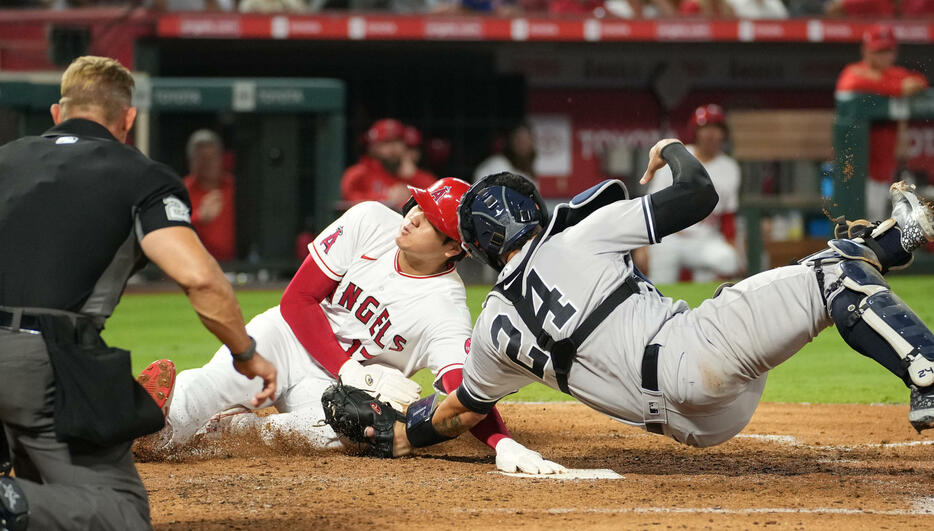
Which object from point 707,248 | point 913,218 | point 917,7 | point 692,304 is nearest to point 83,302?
point 913,218

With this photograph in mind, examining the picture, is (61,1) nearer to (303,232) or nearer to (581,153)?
(303,232)

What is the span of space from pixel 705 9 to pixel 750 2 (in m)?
0.56

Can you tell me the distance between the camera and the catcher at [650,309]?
3432 millimetres

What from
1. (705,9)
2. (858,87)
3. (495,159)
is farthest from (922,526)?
(705,9)

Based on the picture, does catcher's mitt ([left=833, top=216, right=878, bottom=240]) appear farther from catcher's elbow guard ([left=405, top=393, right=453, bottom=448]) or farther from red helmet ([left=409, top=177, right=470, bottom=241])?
catcher's elbow guard ([left=405, top=393, right=453, bottom=448])

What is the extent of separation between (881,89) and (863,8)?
2.91 metres

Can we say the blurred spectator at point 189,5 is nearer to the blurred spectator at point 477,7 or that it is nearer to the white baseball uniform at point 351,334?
the blurred spectator at point 477,7

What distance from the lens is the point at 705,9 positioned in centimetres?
1246

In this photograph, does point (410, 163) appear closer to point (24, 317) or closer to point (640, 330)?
point (640, 330)

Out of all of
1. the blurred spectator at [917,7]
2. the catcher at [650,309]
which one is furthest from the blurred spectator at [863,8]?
the catcher at [650,309]

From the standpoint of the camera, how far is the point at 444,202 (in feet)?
14.1

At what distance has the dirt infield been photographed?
3.37 metres

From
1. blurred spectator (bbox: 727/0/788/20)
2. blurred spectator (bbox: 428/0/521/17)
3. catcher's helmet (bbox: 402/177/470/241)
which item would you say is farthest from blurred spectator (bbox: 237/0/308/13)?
catcher's helmet (bbox: 402/177/470/241)

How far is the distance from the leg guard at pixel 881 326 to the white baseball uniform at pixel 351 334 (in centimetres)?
149
